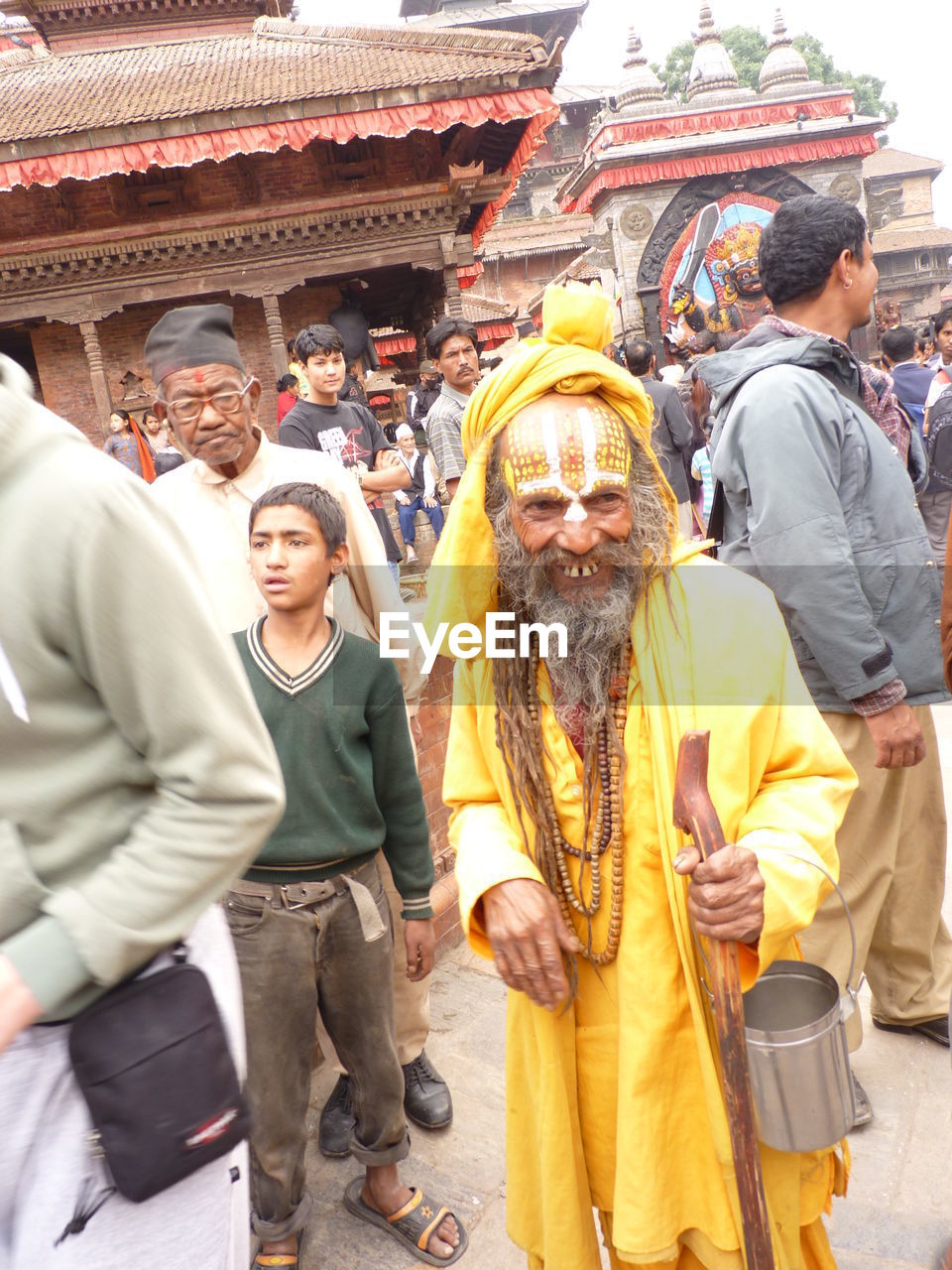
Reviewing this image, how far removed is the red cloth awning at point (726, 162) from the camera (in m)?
23.1

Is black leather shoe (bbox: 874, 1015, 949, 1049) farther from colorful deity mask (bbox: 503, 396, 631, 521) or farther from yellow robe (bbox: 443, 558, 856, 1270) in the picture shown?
colorful deity mask (bbox: 503, 396, 631, 521)

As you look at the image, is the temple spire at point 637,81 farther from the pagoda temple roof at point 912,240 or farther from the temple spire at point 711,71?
the pagoda temple roof at point 912,240

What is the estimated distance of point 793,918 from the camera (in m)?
1.50

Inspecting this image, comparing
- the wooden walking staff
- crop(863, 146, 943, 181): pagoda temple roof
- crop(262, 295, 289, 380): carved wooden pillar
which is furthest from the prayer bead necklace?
crop(863, 146, 943, 181): pagoda temple roof

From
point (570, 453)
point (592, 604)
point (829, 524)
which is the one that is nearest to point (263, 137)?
point (829, 524)

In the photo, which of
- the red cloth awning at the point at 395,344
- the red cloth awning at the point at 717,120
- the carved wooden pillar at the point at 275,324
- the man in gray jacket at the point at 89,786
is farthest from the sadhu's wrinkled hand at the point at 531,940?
the red cloth awning at the point at 717,120

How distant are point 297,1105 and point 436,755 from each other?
1753 mm

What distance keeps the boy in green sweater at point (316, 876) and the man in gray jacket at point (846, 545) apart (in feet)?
3.54

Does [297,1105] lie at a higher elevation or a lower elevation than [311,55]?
lower

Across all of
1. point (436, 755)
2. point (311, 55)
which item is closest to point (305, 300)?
point (311, 55)

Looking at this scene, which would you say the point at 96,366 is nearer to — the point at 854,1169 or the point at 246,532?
the point at 246,532

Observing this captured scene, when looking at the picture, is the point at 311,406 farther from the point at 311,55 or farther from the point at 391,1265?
the point at 311,55

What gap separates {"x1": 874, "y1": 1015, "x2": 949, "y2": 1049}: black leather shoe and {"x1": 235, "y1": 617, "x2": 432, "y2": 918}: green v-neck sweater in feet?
5.97

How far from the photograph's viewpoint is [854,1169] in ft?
8.32
